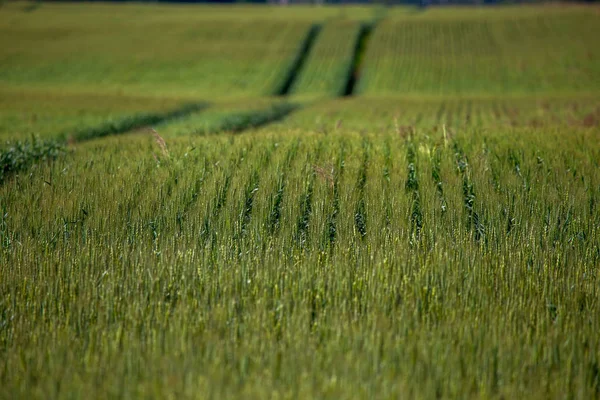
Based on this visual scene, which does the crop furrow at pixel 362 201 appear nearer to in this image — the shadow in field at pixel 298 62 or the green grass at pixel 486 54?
the green grass at pixel 486 54

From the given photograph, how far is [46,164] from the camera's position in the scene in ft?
35.0

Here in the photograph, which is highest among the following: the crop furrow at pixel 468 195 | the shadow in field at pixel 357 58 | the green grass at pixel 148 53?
the crop furrow at pixel 468 195

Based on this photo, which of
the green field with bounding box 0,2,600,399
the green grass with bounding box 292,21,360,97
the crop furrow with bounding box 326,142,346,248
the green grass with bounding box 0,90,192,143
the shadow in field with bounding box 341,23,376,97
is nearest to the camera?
the green field with bounding box 0,2,600,399

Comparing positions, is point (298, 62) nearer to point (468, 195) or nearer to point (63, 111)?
point (63, 111)

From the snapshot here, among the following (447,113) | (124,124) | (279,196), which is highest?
(279,196)

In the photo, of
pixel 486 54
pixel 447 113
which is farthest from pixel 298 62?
pixel 447 113

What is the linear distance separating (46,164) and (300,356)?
7295 mm

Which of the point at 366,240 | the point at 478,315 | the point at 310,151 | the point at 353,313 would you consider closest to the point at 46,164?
the point at 310,151

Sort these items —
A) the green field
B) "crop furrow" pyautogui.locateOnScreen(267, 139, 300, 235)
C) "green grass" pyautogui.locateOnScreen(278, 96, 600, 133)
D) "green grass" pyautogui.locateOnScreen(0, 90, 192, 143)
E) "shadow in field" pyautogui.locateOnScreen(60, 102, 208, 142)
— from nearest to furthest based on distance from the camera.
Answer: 1. the green field
2. "crop furrow" pyautogui.locateOnScreen(267, 139, 300, 235)
3. "green grass" pyautogui.locateOnScreen(0, 90, 192, 143)
4. "shadow in field" pyautogui.locateOnScreen(60, 102, 208, 142)
5. "green grass" pyautogui.locateOnScreen(278, 96, 600, 133)

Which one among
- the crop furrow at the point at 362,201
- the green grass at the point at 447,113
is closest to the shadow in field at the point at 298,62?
the green grass at the point at 447,113

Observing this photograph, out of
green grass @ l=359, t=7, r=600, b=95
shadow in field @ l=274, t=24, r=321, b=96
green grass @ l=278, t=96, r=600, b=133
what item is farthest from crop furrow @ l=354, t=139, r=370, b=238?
shadow in field @ l=274, t=24, r=321, b=96

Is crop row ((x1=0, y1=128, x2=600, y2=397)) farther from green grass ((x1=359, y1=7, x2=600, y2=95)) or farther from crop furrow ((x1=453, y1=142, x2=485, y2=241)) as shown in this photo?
green grass ((x1=359, y1=7, x2=600, y2=95))

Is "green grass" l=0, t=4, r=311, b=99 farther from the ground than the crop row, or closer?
closer

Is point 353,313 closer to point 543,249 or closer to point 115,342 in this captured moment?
point 115,342
